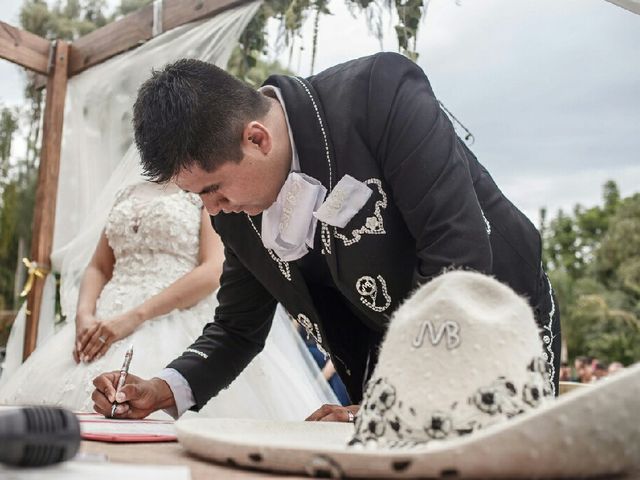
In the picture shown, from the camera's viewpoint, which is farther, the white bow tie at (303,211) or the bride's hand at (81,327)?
the bride's hand at (81,327)

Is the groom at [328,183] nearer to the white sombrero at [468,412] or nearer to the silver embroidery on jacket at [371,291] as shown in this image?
the silver embroidery on jacket at [371,291]

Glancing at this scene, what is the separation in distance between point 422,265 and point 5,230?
5576 millimetres

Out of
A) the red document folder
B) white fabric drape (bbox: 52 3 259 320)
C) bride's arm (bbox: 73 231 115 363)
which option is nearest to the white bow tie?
the red document folder

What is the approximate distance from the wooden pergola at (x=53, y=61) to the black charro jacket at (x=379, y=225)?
2.34 meters

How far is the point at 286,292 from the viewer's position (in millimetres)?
1576

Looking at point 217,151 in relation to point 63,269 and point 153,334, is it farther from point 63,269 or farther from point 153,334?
point 63,269

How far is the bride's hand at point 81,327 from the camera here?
252 centimetres

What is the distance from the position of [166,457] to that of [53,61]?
3722 millimetres

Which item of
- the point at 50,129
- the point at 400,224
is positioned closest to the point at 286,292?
the point at 400,224

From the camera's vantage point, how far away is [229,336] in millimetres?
1699

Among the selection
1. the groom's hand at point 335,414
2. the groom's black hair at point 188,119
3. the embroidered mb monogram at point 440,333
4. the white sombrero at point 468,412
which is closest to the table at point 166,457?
the white sombrero at point 468,412

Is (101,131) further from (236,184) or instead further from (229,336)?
(236,184)

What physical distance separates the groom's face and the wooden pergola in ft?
7.71

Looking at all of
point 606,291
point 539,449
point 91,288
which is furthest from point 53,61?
point 606,291
